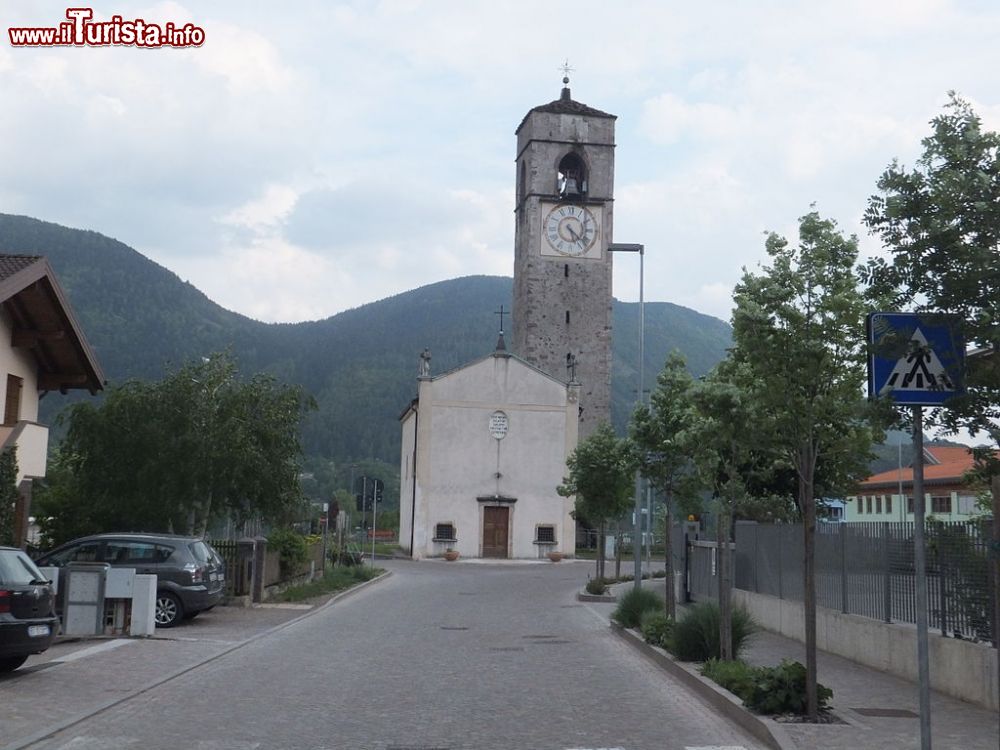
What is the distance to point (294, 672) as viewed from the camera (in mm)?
15305

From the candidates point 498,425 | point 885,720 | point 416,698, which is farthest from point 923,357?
point 498,425

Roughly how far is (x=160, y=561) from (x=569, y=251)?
51.1 metres

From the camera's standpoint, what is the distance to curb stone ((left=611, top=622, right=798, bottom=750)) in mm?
10359

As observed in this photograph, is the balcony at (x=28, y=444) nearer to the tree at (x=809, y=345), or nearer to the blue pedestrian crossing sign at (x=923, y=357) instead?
the tree at (x=809, y=345)

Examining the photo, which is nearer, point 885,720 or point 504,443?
point 885,720

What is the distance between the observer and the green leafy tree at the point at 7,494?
20.7 metres

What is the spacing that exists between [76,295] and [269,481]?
430 ft

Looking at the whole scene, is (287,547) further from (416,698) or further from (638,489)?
(416,698)

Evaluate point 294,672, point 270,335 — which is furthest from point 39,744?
point 270,335

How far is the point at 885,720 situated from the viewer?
450 inches

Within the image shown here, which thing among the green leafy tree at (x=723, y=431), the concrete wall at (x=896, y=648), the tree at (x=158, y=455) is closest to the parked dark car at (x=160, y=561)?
the tree at (x=158, y=455)

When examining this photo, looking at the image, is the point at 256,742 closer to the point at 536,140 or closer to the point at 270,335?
the point at 536,140

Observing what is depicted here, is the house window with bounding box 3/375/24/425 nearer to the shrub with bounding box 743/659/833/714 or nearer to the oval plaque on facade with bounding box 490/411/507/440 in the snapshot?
the shrub with bounding box 743/659/833/714

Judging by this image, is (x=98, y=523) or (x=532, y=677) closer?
(x=532, y=677)
